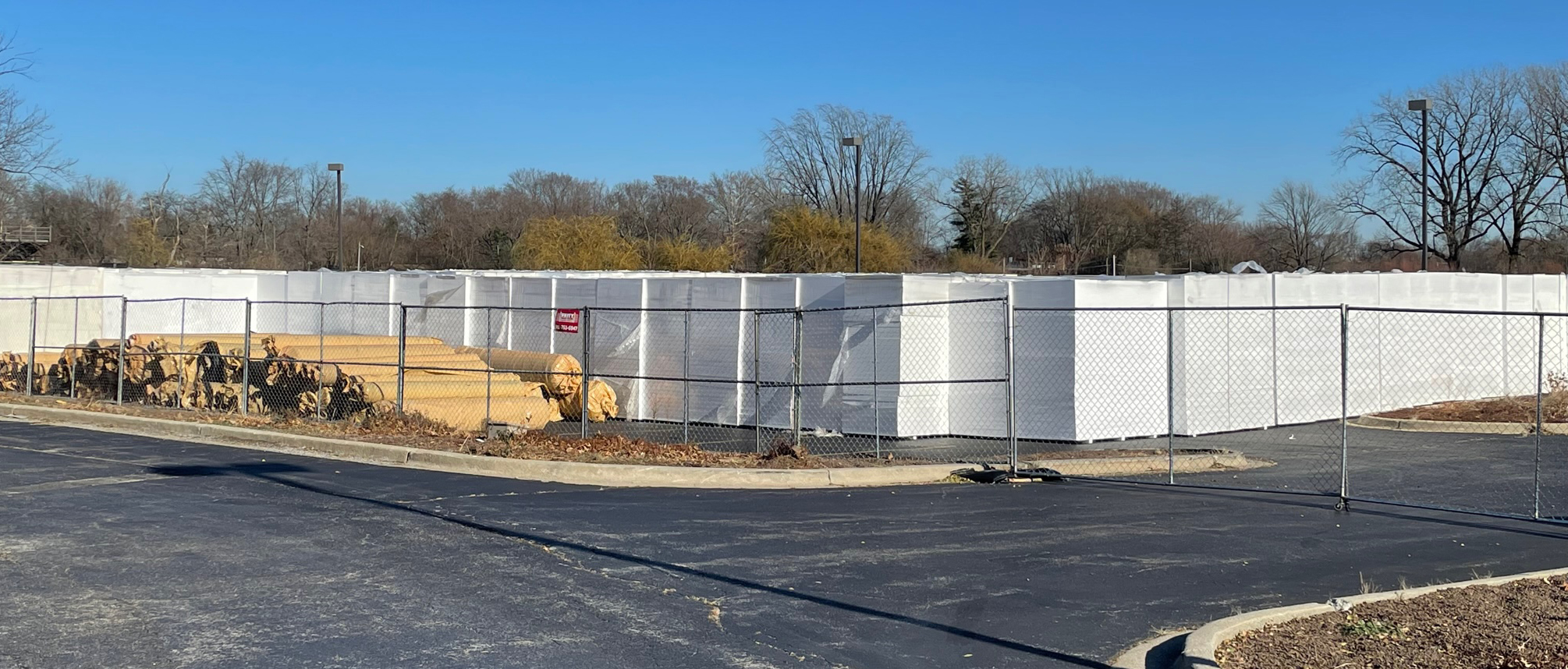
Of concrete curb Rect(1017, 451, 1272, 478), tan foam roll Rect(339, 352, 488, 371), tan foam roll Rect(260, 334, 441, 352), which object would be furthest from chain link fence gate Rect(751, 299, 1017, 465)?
tan foam roll Rect(260, 334, 441, 352)

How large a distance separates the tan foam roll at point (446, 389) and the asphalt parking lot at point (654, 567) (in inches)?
226

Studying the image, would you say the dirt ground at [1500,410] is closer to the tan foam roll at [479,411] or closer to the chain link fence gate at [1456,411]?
the chain link fence gate at [1456,411]

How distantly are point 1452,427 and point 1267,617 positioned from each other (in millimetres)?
14844

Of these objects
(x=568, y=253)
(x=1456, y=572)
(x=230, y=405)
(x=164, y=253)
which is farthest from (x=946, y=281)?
(x=164, y=253)

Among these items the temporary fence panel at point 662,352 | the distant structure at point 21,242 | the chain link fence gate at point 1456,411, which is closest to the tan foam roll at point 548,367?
the temporary fence panel at point 662,352

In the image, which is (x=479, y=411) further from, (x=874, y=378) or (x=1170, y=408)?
(x=1170, y=408)

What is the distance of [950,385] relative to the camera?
18.6 metres

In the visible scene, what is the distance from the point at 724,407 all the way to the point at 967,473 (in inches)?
300

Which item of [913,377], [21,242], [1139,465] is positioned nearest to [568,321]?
[913,377]

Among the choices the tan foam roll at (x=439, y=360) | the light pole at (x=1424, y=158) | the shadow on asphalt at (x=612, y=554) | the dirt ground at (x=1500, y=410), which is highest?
the light pole at (x=1424, y=158)

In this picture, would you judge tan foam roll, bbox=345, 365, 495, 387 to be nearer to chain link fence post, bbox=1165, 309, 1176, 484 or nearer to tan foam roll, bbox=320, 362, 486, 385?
tan foam roll, bbox=320, 362, 486, 385

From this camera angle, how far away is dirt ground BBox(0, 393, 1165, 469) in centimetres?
1441

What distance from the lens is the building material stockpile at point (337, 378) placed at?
19422 millimetres

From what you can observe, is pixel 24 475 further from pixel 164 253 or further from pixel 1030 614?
pixel 164 253
